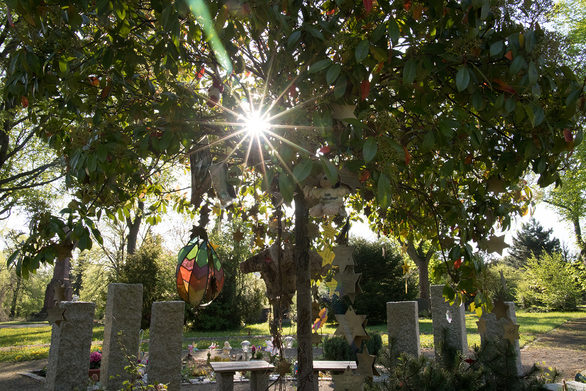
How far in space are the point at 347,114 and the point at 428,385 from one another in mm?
2898

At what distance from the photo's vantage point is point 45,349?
1195 cm

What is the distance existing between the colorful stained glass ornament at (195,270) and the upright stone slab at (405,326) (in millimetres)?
4361

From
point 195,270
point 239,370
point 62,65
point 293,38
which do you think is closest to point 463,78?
point 293,38

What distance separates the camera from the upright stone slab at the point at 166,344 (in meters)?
5.70

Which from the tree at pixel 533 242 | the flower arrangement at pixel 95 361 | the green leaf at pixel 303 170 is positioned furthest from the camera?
the tree at pixel 533 242

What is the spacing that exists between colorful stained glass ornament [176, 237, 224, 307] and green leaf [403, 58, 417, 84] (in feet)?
5.20

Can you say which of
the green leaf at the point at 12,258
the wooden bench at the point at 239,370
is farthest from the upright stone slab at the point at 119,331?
the green leaf at the point at 12,258

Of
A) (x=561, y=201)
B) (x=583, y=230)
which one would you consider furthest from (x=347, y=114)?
(x=583, y=230)

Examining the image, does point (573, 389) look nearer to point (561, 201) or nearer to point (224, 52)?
point (224, 52)

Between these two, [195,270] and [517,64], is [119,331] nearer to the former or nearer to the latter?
[195,270]

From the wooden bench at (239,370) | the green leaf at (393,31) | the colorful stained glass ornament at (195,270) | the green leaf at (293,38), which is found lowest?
the wooden bench at (239,370)

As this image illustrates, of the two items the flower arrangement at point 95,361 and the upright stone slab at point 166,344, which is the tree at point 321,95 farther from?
the flower arrangement at point 95,361

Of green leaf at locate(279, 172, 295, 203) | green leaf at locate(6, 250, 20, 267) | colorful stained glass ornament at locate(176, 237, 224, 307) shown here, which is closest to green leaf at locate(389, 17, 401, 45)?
green leaf at locate(279, 172, 295, 203)

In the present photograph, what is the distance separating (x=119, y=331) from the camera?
20.0ft
